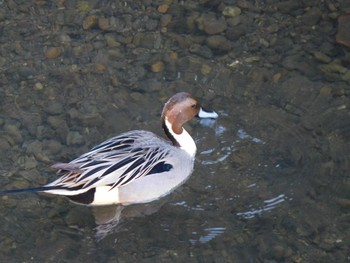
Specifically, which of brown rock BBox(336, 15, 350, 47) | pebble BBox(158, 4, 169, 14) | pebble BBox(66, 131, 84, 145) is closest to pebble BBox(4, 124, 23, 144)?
pebble BBox(66, 131, 84, 145)

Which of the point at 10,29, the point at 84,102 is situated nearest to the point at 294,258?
the point at 84,102

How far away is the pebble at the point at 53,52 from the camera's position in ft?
25.6

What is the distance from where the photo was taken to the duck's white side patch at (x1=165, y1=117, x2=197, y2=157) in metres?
6.75

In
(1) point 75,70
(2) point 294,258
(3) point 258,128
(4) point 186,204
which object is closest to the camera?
(2) point 294,258

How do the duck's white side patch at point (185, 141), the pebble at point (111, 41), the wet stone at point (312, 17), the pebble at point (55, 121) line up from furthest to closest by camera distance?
the wet stone at point (312, 17)
the pebble at point (111, 41)
the pebble at point (55, 121)
the duck's white side patch at point (185, 141)

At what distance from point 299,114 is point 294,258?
5.37 ft

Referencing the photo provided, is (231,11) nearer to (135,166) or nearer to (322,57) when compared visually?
(322,57)

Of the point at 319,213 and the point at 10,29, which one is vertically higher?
the point at 10,29

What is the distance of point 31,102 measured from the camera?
7.27 metres

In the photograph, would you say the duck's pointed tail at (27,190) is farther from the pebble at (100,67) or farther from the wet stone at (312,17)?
the wet stone at (312,17)

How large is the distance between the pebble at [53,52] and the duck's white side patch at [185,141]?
1632 millimetres

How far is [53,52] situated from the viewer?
25.7 ft

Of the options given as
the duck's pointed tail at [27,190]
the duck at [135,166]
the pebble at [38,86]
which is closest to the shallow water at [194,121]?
the pebble at [38,86]

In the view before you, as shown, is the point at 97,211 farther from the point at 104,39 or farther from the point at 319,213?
the point at 104,39
